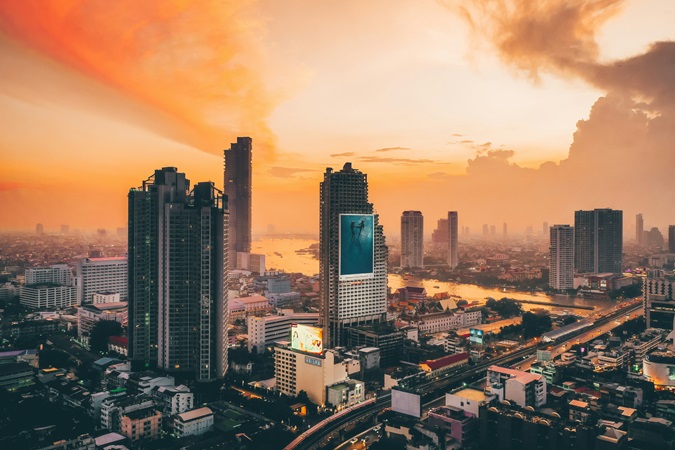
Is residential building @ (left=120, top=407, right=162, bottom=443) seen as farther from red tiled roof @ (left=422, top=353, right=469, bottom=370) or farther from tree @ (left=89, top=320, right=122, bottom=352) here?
red tiled roof @ (left=422, top=353, right=469, bottom=370)

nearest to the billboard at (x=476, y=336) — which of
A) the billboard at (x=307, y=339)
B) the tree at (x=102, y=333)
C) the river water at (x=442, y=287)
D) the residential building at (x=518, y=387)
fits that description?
the residential building at (x=518, y=387)

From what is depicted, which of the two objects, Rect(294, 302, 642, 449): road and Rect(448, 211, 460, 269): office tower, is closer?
Rect(294, 302, 642, 449): road

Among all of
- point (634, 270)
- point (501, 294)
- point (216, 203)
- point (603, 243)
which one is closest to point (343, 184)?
point (216, 203)

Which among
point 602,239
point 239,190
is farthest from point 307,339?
point 239,190

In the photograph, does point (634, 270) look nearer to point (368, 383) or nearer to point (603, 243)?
point (603, 243)

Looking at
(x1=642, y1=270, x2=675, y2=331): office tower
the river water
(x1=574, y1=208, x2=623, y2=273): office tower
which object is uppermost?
(x1=574, y1=208, x2=623, y2=273): office tower

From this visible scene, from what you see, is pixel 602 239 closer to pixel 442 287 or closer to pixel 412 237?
pixel 442 287

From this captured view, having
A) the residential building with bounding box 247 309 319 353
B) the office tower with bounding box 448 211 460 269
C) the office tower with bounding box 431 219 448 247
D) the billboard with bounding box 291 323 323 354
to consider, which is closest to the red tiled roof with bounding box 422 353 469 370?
the billboard with bounding box 291 323 323 354
